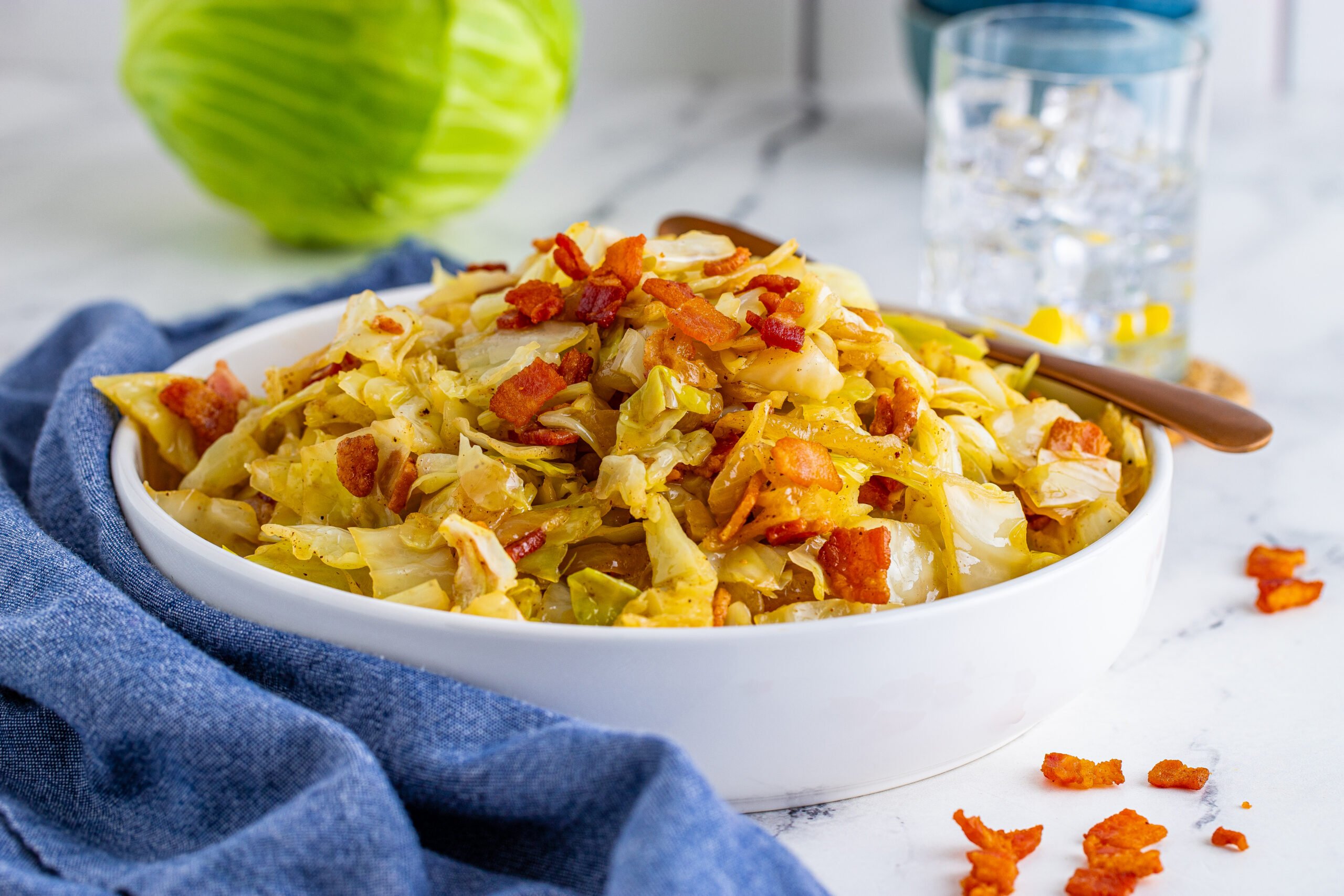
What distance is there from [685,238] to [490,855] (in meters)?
0.94

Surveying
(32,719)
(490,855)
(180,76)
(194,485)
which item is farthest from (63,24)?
(490,855)

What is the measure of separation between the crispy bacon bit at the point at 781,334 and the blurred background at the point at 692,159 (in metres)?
1.75

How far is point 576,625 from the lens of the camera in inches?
56.7

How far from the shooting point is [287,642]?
4.83 ft

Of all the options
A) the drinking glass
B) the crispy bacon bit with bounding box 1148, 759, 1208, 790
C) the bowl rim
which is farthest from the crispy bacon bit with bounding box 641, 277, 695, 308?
the drinking glass

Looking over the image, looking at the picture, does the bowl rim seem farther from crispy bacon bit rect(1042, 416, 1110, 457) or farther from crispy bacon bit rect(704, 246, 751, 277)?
crispy bacon bit rect(704, 246, 751, 277)

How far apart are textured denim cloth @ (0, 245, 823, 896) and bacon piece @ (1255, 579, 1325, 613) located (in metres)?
1.06

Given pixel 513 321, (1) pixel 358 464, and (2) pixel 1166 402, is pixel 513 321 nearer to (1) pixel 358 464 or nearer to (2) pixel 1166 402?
(1) pixel 358 464

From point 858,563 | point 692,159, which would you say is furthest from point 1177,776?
point 692,159

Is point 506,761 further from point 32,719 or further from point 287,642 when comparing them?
point 32,719

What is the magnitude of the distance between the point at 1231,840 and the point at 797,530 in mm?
585

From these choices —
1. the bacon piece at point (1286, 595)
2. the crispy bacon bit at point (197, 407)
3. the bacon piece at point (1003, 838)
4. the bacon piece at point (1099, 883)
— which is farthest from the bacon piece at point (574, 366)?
the bacon piece at point (1286, 595)

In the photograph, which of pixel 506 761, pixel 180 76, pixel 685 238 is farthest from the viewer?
pixel 180 76

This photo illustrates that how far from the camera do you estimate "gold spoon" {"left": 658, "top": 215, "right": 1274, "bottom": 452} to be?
1845 millimetres
